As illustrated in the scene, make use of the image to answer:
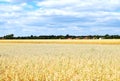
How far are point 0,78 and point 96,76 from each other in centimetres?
271

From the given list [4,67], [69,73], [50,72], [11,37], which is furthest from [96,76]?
[11,37]

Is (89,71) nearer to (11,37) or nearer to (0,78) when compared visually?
(0,78)

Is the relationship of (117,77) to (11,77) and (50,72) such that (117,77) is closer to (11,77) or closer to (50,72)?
(50,72)

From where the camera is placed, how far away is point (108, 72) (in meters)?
9.82

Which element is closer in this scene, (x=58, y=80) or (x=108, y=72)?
(x=58, y=80)

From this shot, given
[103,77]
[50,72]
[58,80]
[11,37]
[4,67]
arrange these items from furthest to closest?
[11,37], [4,67], [50,72], [103,77], [58,80]

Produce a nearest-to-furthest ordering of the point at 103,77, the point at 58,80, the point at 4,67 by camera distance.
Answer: the point at 58,80, the point at 103,77, the point at 4,67

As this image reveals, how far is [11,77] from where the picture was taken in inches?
353

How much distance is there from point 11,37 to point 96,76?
88.2m

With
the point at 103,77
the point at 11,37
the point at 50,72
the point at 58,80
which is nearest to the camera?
the point at 58,80

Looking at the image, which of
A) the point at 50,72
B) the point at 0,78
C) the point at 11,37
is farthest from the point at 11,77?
the point at 11,37

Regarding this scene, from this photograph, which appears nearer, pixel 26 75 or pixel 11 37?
pixel 26 75

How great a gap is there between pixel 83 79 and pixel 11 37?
291 ft

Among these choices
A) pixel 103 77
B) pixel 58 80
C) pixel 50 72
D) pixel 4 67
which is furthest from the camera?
pixel 4 67
